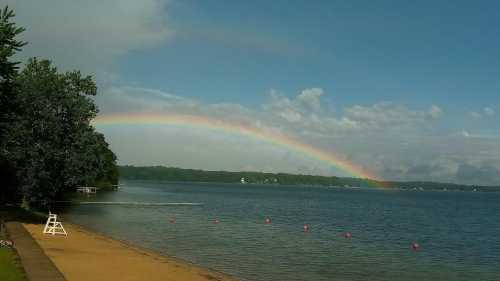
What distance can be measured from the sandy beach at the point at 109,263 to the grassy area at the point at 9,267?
7.14 ft

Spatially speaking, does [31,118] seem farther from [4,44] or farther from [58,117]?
[4,44]

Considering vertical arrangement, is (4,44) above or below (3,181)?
above

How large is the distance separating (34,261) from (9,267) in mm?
3524

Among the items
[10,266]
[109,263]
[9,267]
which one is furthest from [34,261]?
[109,263]

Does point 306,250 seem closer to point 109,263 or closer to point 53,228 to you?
point 109,263

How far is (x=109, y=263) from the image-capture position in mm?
27234

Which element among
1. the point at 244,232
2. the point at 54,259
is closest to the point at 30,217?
the point at 244,232

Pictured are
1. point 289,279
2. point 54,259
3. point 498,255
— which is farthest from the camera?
point 498,255

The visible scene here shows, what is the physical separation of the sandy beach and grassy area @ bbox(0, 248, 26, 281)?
2175mm

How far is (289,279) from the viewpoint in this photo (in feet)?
93.5

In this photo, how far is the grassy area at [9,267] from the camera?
17.6m

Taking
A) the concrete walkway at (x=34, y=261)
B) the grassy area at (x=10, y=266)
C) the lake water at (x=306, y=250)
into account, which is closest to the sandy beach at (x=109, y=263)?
the concrete walkway at (x=34, y=261)

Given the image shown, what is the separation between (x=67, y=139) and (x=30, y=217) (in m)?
8.56

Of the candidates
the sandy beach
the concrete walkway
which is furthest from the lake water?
the concrete walkway
